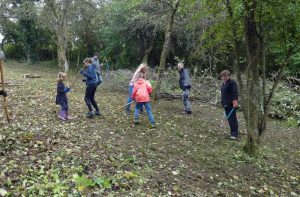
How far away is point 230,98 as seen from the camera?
32.4ft

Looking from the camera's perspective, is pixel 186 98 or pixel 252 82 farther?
pixel 186 98

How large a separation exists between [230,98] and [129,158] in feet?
13.4

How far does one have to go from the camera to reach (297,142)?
11.5 meters

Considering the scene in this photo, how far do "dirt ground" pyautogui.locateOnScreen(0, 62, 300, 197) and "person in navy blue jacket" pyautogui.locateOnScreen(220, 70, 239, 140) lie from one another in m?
0.46

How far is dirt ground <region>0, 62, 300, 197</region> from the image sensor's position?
18.9 ft

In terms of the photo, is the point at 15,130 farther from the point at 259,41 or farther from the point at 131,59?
the point at 131,59

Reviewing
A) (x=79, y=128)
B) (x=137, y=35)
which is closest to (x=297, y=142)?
(x=79, y=128)

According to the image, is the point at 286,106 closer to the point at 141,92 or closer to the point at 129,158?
the point at 141,92

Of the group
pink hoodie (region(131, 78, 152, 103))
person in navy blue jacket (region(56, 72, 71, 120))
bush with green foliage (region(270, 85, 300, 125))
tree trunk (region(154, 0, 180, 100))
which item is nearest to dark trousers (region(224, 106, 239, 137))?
pink hoodie (region(131, 78, 152, 103))

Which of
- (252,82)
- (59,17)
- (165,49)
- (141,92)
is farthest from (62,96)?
(59,17)

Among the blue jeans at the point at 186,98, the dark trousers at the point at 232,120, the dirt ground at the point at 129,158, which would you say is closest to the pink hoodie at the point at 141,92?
the dirt ground at the point at 129,158

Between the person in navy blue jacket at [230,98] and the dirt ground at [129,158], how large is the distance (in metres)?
0.46

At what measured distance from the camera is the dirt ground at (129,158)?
5.75 metres

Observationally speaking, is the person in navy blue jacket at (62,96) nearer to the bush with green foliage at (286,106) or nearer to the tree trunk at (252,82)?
the tree trunk at (252,82)
